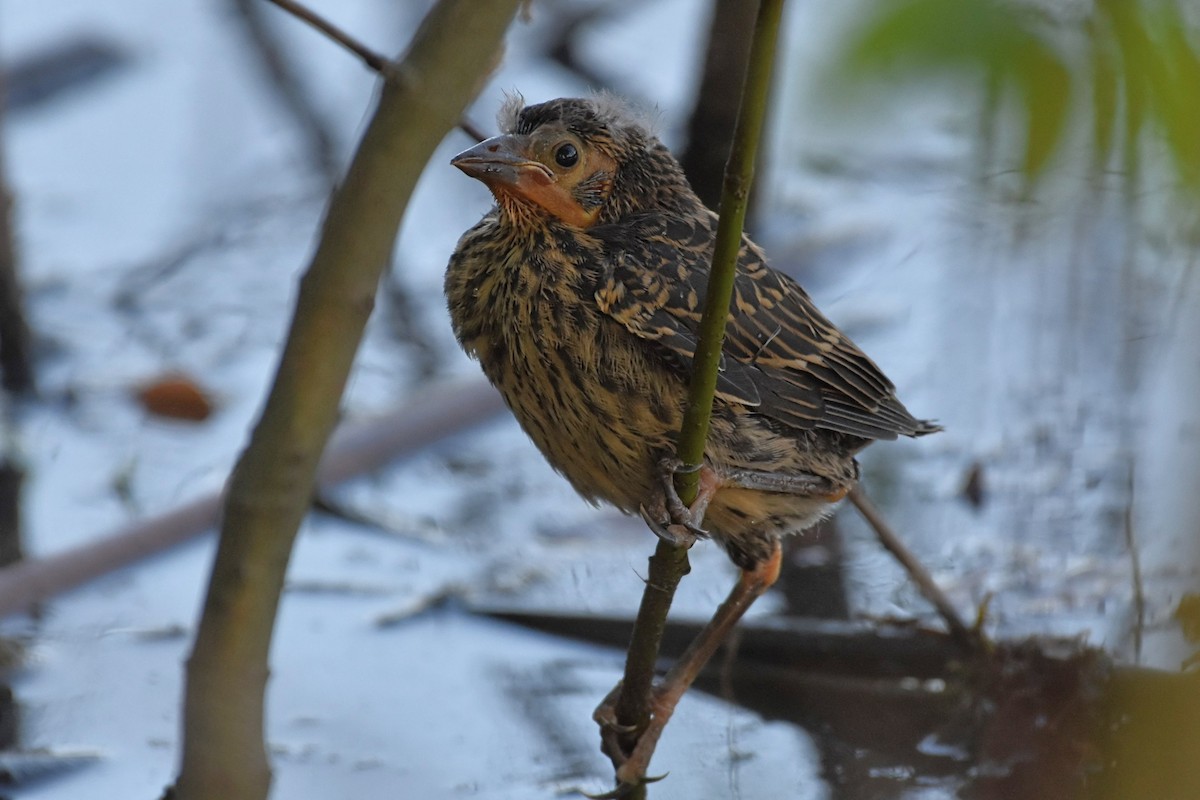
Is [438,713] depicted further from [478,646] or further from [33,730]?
[33,730]

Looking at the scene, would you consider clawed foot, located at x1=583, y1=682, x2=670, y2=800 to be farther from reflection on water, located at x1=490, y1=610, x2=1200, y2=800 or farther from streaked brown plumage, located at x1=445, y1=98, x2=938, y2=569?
reflection on water, located at x1=490, y1=610, x2=1200, y2=800

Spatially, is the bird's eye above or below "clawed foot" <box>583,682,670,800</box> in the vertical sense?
above

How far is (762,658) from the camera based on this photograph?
376 cm

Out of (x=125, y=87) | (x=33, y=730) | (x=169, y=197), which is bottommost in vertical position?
(x=33, y=730)

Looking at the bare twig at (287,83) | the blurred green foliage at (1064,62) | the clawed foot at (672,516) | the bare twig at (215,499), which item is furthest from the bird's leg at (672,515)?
the bare twig at (287,83)

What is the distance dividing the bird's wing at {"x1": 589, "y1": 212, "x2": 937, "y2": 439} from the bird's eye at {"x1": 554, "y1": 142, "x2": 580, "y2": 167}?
0.12 meters

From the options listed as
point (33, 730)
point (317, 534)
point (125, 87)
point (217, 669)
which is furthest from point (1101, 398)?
point (125, 87)

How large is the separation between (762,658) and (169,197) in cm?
357

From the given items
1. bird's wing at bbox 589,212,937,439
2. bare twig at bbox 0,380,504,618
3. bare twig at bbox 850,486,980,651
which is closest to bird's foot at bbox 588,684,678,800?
bird's wing at bbox 589,212,937,439

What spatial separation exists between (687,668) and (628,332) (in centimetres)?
79

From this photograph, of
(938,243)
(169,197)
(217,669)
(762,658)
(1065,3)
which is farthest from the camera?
(169,197)

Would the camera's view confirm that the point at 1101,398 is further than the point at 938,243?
No

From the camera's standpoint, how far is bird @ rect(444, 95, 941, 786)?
8.32 ft

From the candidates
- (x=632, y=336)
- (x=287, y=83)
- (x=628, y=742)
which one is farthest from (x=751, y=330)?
(x=287, y=83)
